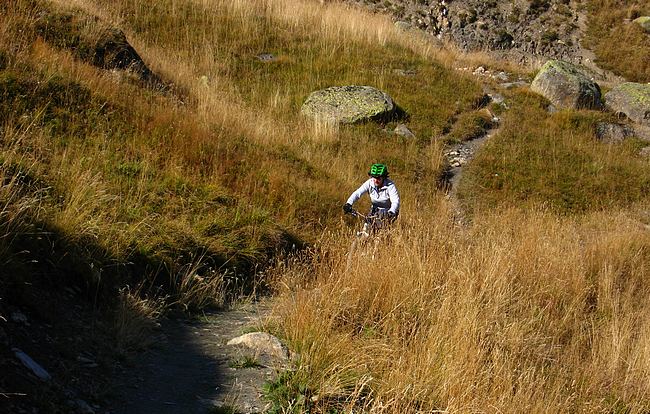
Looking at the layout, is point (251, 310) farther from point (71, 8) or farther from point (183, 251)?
point (71, 8)

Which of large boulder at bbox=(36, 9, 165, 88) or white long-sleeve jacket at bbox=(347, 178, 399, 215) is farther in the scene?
large boulder at bbox=(36, 9, 165, 88)

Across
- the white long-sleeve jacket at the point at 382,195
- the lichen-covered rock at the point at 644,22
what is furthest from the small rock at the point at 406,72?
the lichen-covered rock at the point at 644,22

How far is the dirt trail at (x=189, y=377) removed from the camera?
4.19 meters

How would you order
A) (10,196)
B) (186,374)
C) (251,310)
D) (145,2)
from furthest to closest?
(145,2) → (251,310) → (10,196) → (186,374)

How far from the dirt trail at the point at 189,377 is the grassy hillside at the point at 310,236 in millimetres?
266

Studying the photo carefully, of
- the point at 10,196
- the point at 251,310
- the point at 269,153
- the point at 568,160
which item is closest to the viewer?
the point at 10,196

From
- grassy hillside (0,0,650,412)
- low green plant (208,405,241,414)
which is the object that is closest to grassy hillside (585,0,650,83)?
grassy hillside (0,0,650,412)

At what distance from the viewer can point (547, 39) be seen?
33.4 metres

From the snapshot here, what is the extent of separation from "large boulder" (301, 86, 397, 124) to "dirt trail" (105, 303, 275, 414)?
365 inches

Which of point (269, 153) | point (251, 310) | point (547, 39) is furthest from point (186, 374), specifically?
point (547, 39)

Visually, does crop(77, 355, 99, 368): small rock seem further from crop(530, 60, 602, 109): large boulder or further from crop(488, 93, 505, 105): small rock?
crop(530, 60, 602, 109): large boulder

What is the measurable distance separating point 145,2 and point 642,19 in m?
27.1

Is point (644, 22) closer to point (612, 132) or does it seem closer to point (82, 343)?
point (612, 132)

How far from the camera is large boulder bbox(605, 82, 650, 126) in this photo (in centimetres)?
1920
